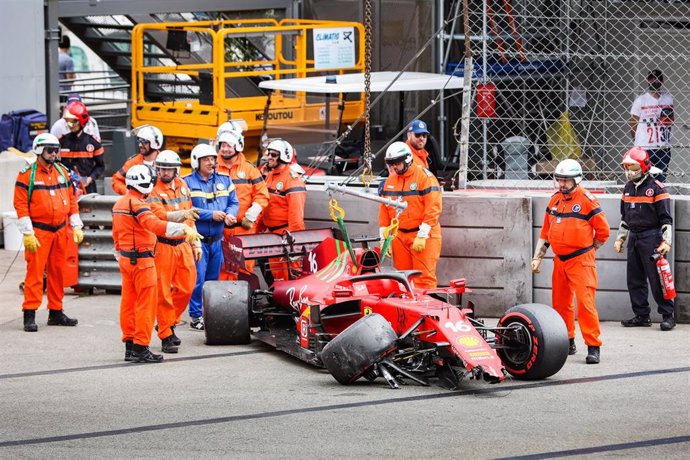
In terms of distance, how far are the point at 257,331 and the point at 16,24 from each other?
9.13m

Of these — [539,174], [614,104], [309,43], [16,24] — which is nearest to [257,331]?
[539,174]

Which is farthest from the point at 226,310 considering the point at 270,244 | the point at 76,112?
the point at 76,112

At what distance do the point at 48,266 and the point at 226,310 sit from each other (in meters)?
2.30

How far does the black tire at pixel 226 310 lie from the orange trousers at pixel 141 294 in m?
0.68

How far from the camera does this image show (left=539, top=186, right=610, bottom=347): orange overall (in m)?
10.9

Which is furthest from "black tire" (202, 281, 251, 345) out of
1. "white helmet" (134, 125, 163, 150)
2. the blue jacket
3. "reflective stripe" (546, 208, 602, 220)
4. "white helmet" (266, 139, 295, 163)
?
"reflective stripe" (546, 208, 602, 220)

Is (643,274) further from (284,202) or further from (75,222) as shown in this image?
(75,222)

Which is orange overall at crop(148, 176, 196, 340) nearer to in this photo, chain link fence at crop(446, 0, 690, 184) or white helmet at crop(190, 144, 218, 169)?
white helmet at crop(190, 144, 218, 169)

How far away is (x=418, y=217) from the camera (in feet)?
41.0

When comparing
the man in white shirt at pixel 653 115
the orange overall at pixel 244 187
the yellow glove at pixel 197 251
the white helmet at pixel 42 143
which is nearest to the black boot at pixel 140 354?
→ the yellow glove at pixel 197 251

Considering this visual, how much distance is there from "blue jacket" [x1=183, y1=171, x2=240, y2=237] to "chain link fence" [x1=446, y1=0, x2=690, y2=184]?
2755 millimetres

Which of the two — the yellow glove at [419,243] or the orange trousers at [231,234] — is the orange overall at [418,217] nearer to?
the yellow glove at [419,243]

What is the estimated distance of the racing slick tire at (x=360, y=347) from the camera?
9547 mm

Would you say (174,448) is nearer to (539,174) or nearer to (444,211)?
(444,211)
